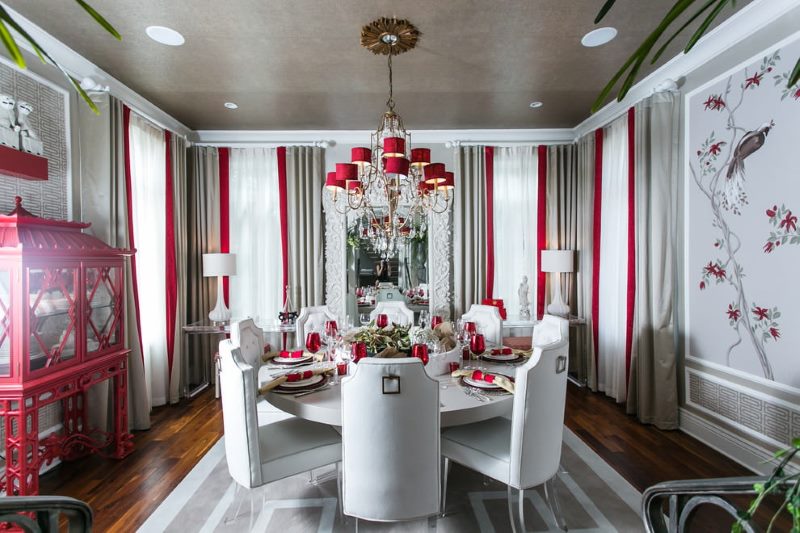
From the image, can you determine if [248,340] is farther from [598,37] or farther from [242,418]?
[598,37]

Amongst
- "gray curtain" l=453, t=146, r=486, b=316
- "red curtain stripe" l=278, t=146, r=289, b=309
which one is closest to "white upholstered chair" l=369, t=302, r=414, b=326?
"gray curtain" l=453, t=146, r=486, b=316

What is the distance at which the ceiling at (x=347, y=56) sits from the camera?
7.95 ft

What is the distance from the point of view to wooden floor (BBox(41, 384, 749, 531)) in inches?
95.7

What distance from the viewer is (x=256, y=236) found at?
4.68 m

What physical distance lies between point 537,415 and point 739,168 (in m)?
2.18

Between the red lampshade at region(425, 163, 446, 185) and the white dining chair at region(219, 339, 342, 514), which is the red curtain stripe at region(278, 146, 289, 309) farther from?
the white dining chair at region(219, 339, 342, 514)

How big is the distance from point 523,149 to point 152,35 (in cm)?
358

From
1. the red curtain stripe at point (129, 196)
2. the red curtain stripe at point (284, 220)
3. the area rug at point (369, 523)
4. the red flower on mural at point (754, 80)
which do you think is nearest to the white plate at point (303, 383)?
the area rug at point (369, 523)

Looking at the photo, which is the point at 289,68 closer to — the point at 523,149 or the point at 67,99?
the point at 67,99

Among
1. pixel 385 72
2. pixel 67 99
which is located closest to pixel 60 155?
pixel 67 99

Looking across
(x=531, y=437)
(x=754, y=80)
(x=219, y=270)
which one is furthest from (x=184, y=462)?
(x=754, y=80)

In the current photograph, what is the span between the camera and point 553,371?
6.47ft

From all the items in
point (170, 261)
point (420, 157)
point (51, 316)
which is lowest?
point (51, 316)

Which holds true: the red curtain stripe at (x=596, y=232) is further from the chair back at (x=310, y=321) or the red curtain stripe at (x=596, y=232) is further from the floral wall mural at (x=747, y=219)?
the chair back at (x=310, y=321)
